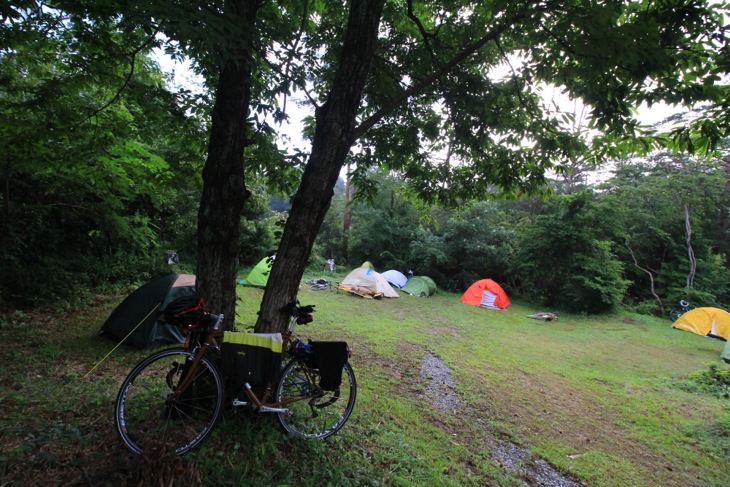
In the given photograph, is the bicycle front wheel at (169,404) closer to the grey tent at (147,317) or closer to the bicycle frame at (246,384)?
the bicycle frame at (246,384)

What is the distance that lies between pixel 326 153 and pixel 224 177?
0.89 m

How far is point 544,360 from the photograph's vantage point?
23.5 ft

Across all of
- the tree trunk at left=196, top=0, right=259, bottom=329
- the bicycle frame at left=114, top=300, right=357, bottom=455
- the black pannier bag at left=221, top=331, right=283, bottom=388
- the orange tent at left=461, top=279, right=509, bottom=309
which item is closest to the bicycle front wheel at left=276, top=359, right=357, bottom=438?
the bicycle frame at left=114, top=300, right=357, bottom=455

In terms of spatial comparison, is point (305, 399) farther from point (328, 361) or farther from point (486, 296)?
point (486, 296)

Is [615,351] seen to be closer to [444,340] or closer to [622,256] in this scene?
[444,340]

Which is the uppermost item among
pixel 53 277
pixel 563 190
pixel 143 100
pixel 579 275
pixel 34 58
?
pixel 563 190

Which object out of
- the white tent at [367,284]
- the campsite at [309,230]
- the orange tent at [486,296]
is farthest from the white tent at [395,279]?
the campsite at [309,230]

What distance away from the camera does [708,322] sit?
11.0 m

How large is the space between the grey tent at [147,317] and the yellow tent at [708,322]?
14775 millimetres

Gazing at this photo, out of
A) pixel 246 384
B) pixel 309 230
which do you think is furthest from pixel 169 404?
pixel 309 230

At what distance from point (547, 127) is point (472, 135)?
0.83 m

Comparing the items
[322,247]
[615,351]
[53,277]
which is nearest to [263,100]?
[53,277]

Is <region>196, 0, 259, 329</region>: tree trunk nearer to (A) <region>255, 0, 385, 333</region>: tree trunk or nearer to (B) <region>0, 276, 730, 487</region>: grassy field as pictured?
(A) <region>255, 0, 385, 333</region>: tree trunk

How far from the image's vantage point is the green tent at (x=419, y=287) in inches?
565
